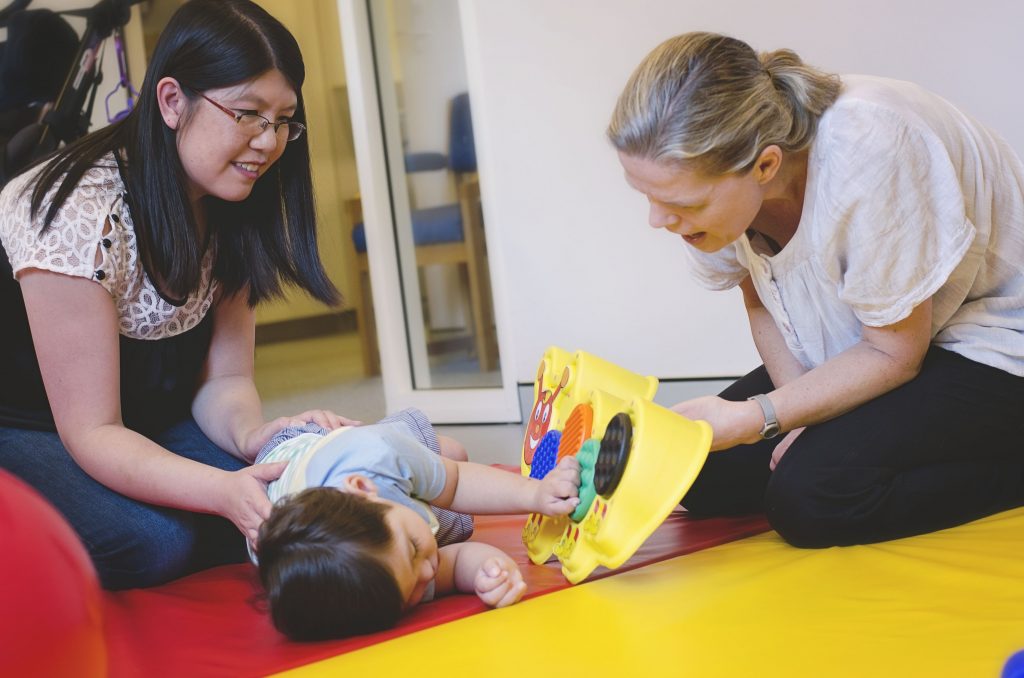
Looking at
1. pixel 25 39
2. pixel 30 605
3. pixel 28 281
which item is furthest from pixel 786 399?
pixel 25 39

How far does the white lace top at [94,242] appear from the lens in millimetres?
1475

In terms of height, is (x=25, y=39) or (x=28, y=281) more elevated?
(x=25, y=39)

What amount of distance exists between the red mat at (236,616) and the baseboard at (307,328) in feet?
17.2

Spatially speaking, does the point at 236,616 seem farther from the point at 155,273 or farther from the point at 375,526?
the point at 155,273

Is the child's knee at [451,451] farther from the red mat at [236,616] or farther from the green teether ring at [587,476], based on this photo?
the green teether ring at [587,476]

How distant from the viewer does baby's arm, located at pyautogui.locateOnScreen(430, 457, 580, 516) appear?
139 centimetres

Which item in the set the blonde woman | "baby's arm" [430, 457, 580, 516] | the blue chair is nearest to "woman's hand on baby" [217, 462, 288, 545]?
"baby's arm" [430, 457, 580, 516]

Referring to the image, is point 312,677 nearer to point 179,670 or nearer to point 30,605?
point 179,670

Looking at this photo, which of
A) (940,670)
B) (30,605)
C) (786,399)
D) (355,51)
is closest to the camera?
(30,605)

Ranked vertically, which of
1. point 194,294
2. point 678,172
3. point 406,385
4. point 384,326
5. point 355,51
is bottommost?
point 406,385

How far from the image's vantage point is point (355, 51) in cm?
344

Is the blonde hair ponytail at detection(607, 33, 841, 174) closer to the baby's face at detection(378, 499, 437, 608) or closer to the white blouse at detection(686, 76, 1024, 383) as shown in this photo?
the white blouse at detection(686, 76, 1024, 383)

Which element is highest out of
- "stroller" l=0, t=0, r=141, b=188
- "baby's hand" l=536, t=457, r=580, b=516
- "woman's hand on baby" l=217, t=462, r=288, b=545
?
"stroller" l=0, t=0, r=141, b=188

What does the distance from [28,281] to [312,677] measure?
75cm
